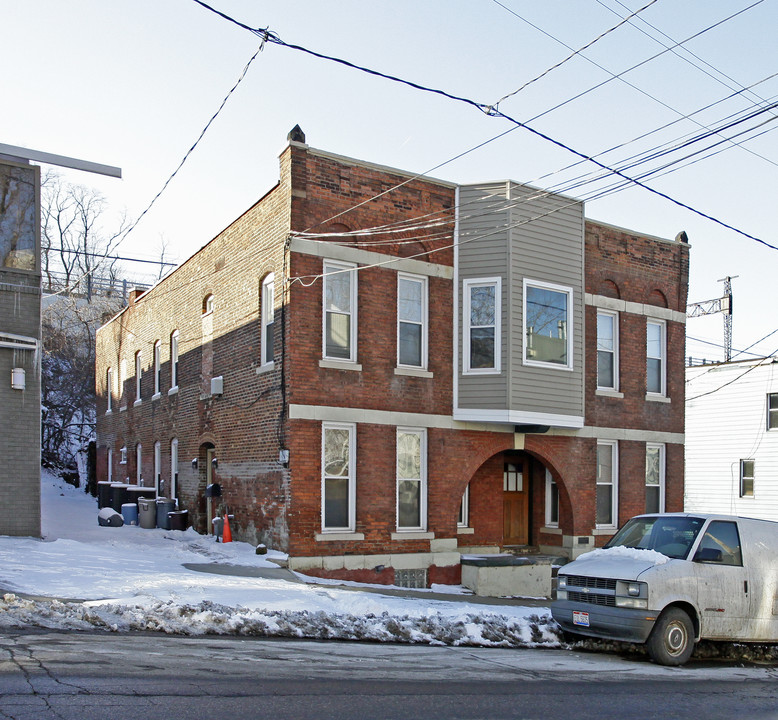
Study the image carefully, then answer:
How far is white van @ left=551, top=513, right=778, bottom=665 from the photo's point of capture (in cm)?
963

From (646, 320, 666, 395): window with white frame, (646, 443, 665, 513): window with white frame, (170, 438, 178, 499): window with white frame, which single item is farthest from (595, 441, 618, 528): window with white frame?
(170, 438, 178, 499): window with white frame

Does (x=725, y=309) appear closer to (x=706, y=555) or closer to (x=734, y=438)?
(x=734, y=438)

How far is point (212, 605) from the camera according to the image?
1035cm

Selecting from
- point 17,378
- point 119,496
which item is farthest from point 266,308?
point 119,496

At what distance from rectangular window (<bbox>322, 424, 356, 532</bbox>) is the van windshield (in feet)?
19.1

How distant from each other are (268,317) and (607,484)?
9.22 meters

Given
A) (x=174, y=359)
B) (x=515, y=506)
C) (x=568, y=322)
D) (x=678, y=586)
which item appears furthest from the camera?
(x=174, y=359)

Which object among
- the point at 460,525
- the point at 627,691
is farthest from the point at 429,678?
the point at 460,525

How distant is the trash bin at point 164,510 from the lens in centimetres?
2053

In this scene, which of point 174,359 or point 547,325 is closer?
point 547,325

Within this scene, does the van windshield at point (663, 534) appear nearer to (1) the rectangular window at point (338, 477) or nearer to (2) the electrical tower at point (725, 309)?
(1) the rectangular window at point (338, 477)

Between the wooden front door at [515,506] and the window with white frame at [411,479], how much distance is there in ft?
10.7

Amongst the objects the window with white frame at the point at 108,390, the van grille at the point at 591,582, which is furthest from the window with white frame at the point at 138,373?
the van grille at the point at 591,582

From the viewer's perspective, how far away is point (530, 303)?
57.3 feet
